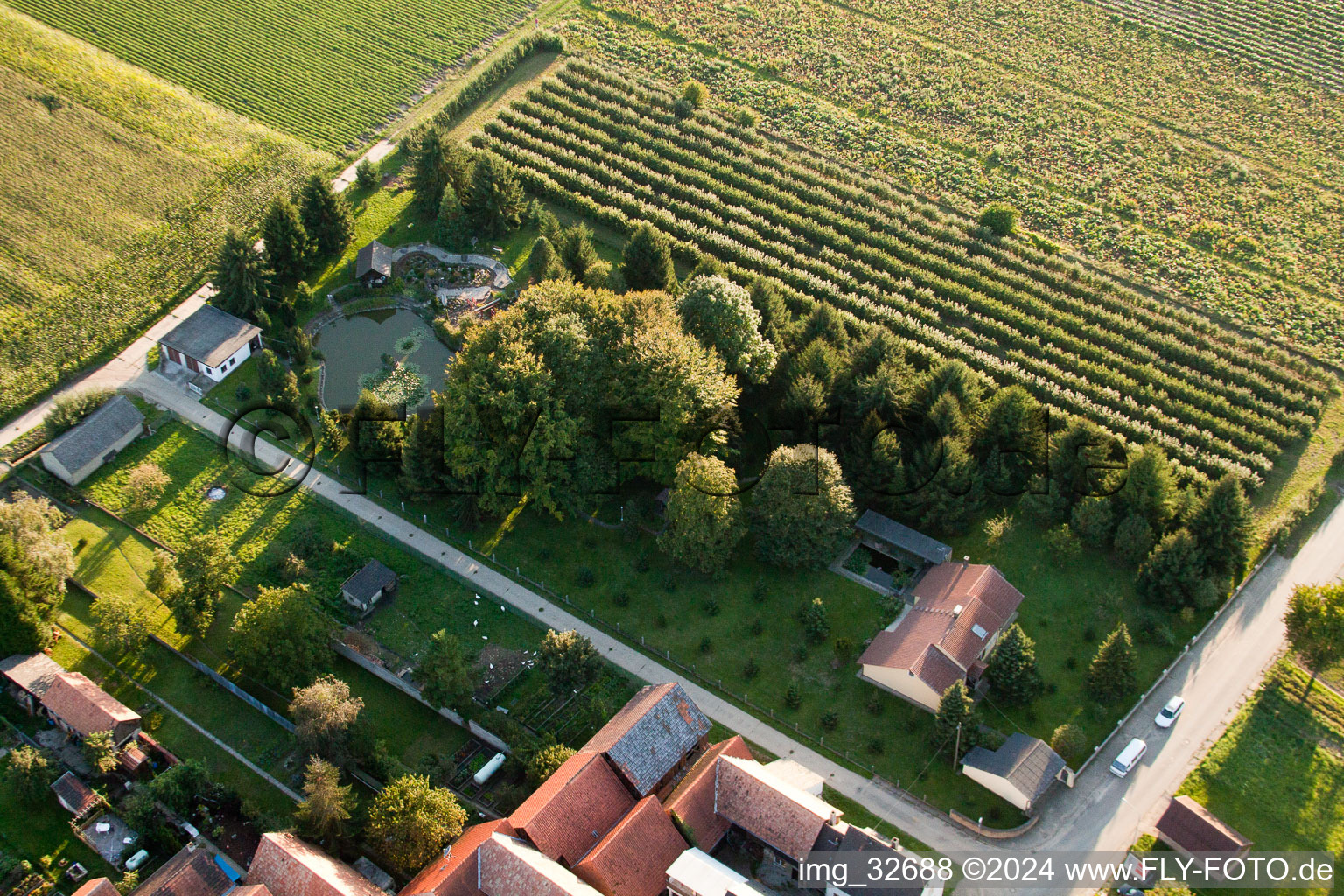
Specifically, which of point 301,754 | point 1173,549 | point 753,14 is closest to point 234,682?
point 301,754

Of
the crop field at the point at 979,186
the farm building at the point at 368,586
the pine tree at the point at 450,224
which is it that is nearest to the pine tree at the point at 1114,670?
the crop field at the point at 979,186

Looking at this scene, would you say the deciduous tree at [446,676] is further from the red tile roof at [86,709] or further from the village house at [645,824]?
the red tile roof at [86,709]

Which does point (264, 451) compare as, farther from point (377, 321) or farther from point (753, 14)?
point (753, 14)

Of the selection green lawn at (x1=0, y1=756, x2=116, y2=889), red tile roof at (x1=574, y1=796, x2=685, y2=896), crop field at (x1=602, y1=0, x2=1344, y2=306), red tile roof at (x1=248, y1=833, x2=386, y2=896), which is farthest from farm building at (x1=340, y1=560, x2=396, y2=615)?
crop field at (x1=602, y1=0, x2=1344, y2=306)

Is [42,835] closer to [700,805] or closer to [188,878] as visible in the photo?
[188,878]

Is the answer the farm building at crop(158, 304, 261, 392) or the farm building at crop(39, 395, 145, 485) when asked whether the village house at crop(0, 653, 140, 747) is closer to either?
the farm building at crop(39, 395, 145, 485)
